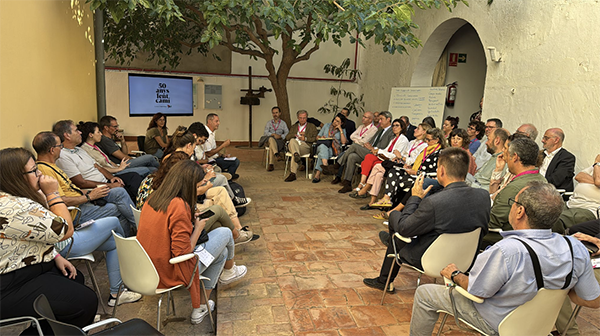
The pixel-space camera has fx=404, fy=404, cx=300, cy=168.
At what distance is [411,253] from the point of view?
2.86 m

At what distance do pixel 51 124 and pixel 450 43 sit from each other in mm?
7387

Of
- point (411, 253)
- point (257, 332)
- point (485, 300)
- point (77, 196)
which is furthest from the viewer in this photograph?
point (77, 196)

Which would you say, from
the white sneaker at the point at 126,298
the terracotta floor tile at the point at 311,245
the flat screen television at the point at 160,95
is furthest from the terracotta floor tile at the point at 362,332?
the flat screen television at the point at 160,95

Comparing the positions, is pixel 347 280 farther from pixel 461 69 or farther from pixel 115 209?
pixel 461 69

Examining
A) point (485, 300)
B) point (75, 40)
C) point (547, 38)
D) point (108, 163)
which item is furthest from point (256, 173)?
point (485, 300)

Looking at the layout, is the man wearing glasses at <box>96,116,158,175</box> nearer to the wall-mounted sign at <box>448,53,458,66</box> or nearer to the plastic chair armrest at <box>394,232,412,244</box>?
the plastic chair armrest at <box>394,232,412,244</box>

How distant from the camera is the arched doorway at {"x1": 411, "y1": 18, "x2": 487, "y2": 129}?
8.02 m

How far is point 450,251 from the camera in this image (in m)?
2.66

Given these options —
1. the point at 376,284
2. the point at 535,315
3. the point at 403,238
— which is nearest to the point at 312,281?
the point at 376,284

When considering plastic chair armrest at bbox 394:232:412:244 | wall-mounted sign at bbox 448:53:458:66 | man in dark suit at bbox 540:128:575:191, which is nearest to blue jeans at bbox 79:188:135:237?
plastic chair armrest at bbox 394:232:412:244

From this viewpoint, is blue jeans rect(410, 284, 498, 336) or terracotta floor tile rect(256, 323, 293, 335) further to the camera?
terracotta floor tile rect(256, 323, 293, 335)

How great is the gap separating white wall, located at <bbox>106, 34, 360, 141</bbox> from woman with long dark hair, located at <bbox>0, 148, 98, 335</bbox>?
823 centimetres

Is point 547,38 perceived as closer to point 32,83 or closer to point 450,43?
point 450,43

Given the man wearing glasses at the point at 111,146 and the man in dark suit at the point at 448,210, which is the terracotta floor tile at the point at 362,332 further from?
the man wearing glasses at the point at 111,146
